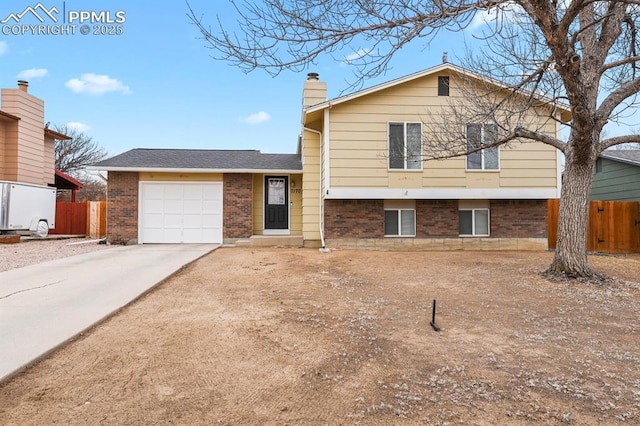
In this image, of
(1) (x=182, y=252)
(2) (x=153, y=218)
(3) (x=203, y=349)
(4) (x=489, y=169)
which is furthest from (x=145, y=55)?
(3) (x=203, y=349)

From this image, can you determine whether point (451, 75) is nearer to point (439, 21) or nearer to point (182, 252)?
point (439, 21)

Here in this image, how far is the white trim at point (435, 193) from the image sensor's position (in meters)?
10.8

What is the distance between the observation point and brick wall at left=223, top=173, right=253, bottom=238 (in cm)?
1234

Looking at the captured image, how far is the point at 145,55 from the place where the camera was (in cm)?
1400

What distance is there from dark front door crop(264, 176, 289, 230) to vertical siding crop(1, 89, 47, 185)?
1027cm

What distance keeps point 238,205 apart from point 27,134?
33.9 ft

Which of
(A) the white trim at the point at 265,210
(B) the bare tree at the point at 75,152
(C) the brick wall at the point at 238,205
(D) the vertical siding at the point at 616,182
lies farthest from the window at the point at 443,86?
(B) the bare tree at the point at 75,152

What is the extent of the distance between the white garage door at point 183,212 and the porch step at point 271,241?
107 centimetres

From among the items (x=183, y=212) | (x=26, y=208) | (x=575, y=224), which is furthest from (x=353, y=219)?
(x=26, y=208)

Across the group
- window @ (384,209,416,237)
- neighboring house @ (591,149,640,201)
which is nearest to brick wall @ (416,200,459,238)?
window @ (384,209,416,237)

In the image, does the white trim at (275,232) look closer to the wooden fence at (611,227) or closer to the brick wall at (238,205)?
the brick wall at (238,205)

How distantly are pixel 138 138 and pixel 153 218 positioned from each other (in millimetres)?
13447

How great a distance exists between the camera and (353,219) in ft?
36.8

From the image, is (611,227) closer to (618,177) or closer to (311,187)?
(618,177)
